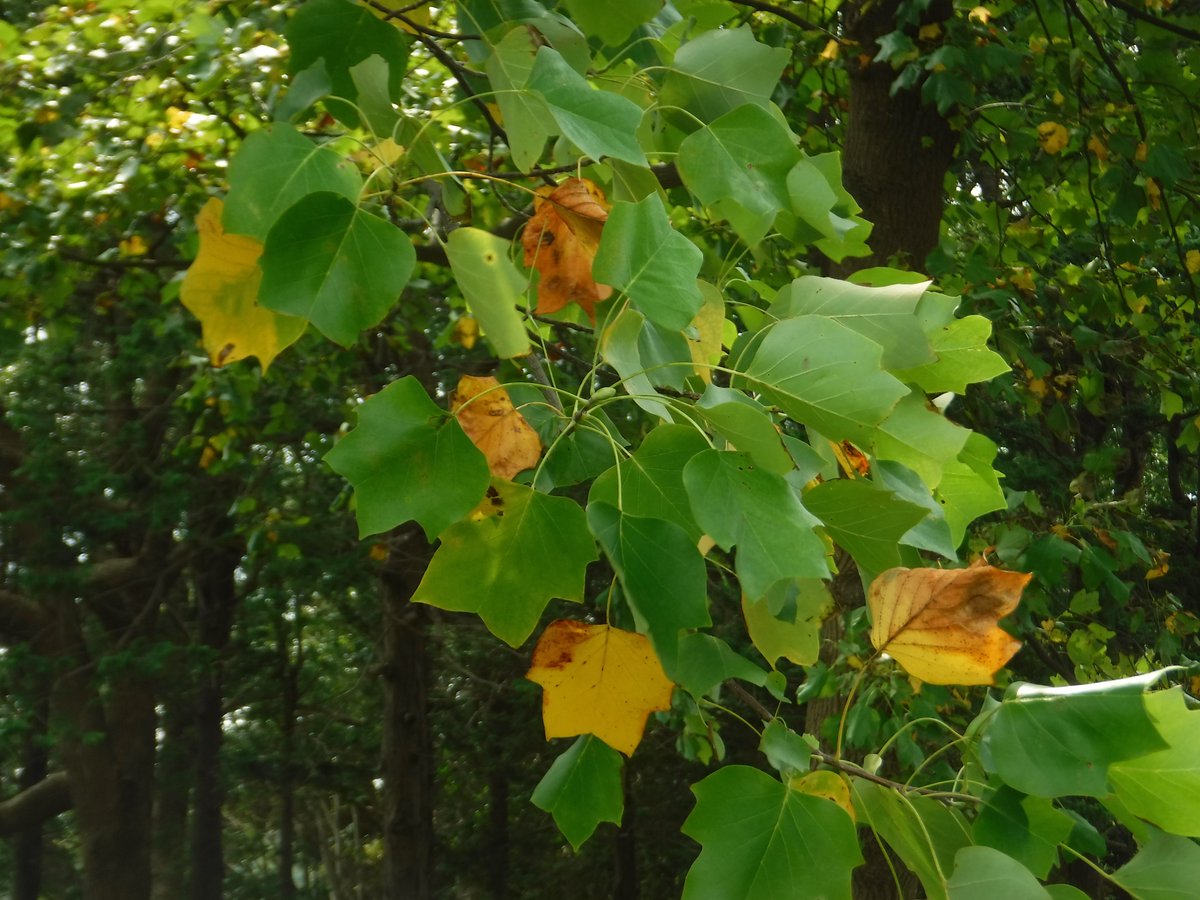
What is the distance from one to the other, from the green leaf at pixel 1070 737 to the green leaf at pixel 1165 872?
0.07 m

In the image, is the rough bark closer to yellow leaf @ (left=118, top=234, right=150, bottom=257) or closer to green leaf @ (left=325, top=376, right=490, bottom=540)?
green leaf @ (left=325, top=376, right=490, bottom=540)

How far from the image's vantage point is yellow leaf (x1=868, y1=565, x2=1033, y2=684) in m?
0.80

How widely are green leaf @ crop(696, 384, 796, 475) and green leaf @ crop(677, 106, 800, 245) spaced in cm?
30

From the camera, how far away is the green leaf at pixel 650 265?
2.62 ft

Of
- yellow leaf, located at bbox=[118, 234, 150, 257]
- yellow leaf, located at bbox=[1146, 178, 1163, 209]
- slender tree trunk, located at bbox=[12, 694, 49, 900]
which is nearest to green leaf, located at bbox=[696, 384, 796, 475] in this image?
yellow leaf, located at bbox=[1146, 178, 1163, 209]

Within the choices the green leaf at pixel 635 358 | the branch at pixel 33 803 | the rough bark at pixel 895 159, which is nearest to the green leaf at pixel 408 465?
the green leaf at pixel 635 358

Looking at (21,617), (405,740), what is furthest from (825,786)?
(21,617)

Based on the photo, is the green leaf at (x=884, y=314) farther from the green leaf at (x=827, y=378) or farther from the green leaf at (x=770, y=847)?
the green leaf at (x=770, y=847)

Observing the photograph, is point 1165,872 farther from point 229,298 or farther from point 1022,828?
point 229,298

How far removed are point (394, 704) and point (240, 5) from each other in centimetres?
478

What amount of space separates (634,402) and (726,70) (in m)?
0.36

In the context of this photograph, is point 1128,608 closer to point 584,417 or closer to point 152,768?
point 584,417

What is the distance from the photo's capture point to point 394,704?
7.90 meters

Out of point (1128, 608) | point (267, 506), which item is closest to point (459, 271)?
point (1128, 608)
